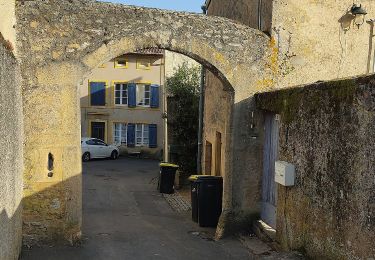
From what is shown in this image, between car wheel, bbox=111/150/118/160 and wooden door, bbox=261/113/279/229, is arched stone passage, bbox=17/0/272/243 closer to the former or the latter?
wooden door, bbox=261/113/279/229

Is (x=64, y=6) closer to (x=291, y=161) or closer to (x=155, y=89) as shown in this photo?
(x=291, y=161)

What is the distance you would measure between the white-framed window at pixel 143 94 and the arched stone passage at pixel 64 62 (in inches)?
716

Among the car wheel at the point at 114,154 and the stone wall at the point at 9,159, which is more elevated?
the stone wall at the point at 9,159

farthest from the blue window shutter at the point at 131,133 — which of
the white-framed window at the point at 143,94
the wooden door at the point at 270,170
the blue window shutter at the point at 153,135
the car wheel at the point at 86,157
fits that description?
the wooden door at the point at 270,170

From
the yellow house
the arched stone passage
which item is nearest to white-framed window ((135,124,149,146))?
the yellow house

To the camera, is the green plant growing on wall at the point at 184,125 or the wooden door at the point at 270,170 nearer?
the wooden door at the point at 270,170

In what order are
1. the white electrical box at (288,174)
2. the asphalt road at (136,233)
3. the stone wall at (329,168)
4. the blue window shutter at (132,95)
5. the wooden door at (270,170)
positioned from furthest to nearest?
1. the blue window shutter at (132,95)
2. the wooden door at (270,170)
3. the asphalt road at (136,233)
4. the white electrical box at (288,174)
5. the stone wall at (329,168)

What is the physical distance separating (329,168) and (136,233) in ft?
16.3

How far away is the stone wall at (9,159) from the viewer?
5082 mm

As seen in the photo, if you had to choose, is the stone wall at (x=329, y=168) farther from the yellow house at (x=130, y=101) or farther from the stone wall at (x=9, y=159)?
the yellow house at (x=130, y=101)

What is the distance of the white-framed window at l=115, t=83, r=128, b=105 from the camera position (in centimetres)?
2662

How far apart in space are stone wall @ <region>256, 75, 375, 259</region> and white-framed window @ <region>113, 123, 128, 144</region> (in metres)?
20.2

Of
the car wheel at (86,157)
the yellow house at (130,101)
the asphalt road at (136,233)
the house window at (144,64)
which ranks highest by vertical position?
the house window at (144,64)

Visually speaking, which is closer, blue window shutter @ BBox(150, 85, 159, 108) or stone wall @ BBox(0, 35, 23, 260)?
stone wall @ BBox(0, 35, 23, 260)
